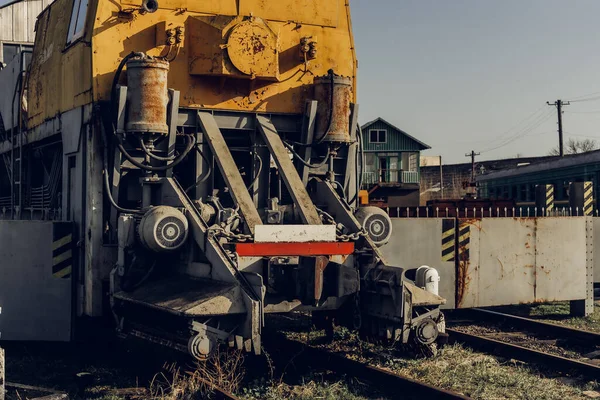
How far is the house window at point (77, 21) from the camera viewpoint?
9330mm

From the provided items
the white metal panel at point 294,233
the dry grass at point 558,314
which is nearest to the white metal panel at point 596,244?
the dry grass at point 558,314

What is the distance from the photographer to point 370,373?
802cm

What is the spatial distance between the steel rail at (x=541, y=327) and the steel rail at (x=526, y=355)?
1.44 m

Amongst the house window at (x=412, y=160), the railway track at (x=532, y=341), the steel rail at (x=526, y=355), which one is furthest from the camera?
the house window at (x=412, y=160)

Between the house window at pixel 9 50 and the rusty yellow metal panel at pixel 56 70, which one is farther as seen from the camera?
the house window at pixel 9 50

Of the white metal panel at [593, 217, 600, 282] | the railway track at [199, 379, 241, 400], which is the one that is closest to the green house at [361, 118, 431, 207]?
the white metal panel at [593, 217, 600, 282]

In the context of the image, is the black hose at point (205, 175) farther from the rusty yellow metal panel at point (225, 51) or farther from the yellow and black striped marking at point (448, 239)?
the yellow and black striped marking at point (448, 239)

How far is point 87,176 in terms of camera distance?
8.89 metres

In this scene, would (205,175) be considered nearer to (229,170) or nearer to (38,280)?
(229,170)

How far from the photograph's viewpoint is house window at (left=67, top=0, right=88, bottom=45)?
30.6 feet

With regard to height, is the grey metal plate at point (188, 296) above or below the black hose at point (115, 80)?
below

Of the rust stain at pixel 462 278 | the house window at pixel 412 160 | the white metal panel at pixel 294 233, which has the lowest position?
the rust stain at pixel 462 278

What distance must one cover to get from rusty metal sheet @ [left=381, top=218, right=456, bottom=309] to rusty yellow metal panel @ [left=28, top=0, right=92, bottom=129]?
4696 millimetres

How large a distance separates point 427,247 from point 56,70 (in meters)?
5.68
